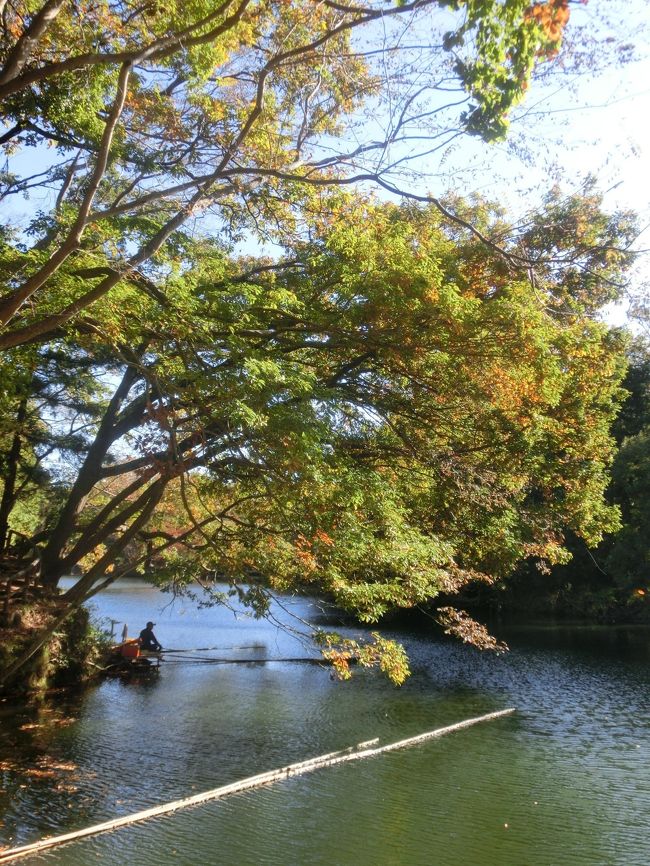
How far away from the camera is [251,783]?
840cm

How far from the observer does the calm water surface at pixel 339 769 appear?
691 centimetres

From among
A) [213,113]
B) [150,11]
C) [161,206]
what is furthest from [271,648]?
[150,11]

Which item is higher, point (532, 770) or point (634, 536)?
point (634, 536)

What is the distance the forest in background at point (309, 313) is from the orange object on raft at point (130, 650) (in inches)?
151

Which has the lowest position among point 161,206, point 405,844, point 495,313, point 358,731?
point 405,844

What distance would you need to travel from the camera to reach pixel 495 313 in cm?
823

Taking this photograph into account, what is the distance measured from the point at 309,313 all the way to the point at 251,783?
584 cm

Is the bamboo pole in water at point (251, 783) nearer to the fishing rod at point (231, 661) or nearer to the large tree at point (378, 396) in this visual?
the large tree at point (378, 396)

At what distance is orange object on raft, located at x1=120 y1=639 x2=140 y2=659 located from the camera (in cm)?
1579

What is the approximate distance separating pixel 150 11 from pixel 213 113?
148cm

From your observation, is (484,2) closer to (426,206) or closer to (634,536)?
(426,206)

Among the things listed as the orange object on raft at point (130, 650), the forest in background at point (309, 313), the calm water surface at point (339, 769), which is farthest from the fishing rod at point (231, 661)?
the forest in background at point (309, 313)

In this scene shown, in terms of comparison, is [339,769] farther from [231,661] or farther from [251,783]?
[231,661]

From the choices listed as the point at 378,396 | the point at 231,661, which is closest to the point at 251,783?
the point at 378,396
